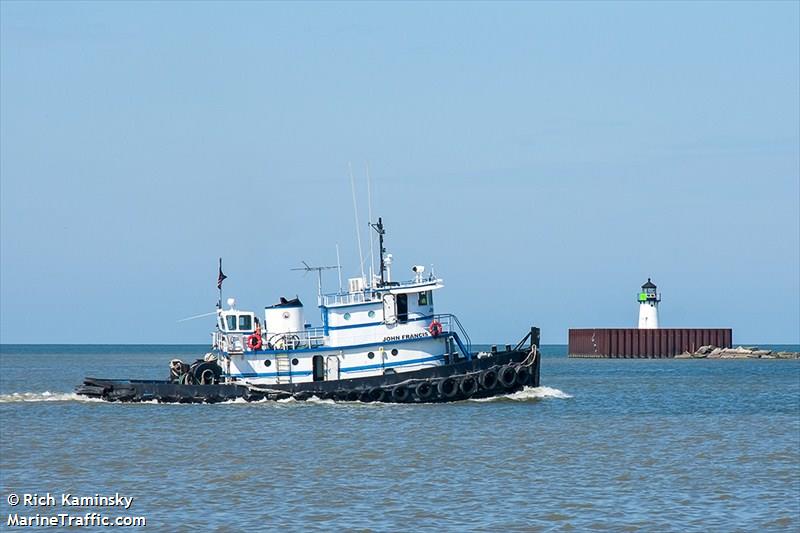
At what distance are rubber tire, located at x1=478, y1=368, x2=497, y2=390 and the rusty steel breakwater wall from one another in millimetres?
81692

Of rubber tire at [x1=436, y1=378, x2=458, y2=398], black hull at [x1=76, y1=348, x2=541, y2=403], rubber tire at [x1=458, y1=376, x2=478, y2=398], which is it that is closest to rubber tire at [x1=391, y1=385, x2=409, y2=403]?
black hull at [x1=76, y1=348, x2=541, y2=403]

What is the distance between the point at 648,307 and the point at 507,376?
3154 inches

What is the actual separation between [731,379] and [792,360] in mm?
60703

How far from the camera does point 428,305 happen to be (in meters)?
44.6

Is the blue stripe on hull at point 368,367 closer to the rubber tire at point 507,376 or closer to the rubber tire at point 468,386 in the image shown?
the rubber tire at point 468,386

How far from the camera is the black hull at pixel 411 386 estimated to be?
44.8 meters

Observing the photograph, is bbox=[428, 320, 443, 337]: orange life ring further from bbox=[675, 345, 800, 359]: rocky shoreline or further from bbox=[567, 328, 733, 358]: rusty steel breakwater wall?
bbox=[675, 345, 800, 359]: rocky shoreline

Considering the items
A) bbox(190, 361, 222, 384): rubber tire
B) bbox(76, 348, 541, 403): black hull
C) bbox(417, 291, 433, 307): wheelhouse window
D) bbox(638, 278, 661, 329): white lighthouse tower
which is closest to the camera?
bbox(417, 291, 433, 307): wheelhouse window

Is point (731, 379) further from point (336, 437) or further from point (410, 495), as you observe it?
point (410, 495)

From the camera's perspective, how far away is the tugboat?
44188 millimetres

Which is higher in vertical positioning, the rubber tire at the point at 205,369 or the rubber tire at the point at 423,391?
the rubber tire at the point at 205,369

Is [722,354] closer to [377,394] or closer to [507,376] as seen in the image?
[507,376]

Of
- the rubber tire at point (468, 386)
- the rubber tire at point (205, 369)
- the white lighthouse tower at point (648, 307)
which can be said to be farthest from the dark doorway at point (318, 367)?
the white lighthouse tower at point (648, 307)

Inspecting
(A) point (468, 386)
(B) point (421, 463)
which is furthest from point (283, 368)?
(B) point (421, 463)
